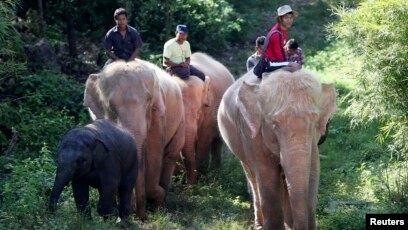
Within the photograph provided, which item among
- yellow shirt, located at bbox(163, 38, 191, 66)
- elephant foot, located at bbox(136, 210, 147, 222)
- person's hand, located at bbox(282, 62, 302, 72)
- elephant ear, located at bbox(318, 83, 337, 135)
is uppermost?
yellow shirt, located at bbox(163, 38, 191, 66)

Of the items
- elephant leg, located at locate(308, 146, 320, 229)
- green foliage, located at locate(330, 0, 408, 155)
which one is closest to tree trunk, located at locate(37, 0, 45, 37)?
green foliage, located at locate(330, 0, 408, 155)

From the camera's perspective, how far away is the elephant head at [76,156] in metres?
9.23

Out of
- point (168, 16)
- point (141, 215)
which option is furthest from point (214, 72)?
point (141, 215)

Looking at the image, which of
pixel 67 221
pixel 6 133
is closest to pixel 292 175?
pixel 67 221

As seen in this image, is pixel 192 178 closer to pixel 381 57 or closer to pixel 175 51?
pixel 175 51

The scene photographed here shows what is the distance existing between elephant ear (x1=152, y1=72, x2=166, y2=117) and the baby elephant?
41.3 inches

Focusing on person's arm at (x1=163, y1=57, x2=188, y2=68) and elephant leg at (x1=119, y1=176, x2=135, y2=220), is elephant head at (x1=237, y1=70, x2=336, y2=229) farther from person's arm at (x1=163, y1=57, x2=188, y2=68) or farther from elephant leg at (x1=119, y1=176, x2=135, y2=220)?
person's arm at (x1=163, y1=57, x2=188, y2=68)

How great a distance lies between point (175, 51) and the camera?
44.5 ft

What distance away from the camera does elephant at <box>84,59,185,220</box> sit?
1065 centimetres

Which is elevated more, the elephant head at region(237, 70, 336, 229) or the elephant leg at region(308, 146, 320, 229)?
the elephant head at region(237, 70, 336, 229)

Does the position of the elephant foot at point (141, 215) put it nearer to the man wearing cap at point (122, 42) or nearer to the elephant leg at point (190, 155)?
the man wearing cap at point (122, 42)

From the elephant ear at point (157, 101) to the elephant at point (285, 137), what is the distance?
159cm

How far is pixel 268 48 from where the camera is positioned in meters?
10.1

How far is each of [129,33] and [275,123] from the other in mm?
4025
